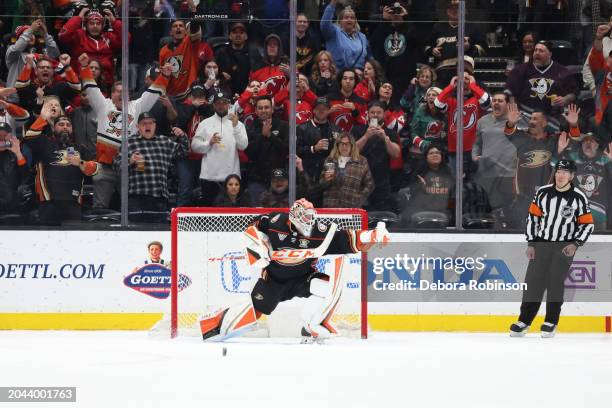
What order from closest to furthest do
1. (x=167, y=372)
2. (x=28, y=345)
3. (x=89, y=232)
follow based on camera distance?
(x=167, y=372) < (x=28, y=345) < (x=89, y=232)

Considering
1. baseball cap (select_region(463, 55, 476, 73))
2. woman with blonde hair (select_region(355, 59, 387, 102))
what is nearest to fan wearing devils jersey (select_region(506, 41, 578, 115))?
baseball cap (select_region(463, 55, 476, 73))

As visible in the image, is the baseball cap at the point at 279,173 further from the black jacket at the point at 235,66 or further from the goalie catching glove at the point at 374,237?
the goalie catching glove at the point at 374,237

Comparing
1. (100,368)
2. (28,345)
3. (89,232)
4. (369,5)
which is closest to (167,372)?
(100,368)

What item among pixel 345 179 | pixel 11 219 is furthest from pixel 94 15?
pixel 345 179

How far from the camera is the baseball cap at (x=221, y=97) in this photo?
848cm

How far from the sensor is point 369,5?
859 centimetres

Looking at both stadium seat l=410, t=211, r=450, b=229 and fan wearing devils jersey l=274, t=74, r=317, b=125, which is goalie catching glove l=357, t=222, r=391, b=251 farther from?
fan wearing devils jersey l=274, t=74, r=317, b=125

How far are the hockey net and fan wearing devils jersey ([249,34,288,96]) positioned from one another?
3.47ft

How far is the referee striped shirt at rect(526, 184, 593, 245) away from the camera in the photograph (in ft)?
25.7

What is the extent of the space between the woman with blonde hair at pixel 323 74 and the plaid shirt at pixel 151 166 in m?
1.19

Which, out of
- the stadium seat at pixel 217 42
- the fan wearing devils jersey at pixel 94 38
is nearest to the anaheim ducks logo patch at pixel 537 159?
the stadium seat at pixel 217 42

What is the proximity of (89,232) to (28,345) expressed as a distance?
4.43 feet

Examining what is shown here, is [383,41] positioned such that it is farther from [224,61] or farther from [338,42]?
[224,61]

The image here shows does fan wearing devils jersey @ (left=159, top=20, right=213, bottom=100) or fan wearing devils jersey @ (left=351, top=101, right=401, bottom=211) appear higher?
fan wearing devils jersey @ (left=159, top=20, right=213, bottom=100)
